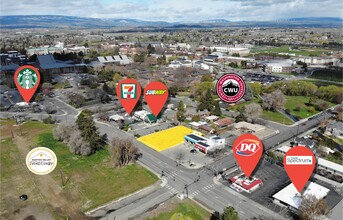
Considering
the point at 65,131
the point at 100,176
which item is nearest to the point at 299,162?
the point at 100,176

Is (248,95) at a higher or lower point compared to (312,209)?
lower

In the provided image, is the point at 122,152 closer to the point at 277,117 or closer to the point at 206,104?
the point at 206,104

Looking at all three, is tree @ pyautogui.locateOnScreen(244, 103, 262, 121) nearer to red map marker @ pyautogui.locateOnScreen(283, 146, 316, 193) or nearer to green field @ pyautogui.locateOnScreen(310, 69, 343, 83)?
red map marker @ pyautogui.locateOnScreen(283, 146, 316, 193)

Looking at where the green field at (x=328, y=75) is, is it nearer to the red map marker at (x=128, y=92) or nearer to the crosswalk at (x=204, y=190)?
the crosswalk at (x=204, y=190)

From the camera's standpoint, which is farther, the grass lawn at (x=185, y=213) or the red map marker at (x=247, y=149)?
the grass lawn at (x=185, y=213)

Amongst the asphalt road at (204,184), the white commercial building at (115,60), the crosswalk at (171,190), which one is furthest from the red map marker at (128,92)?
the white commercial building at (115,60)

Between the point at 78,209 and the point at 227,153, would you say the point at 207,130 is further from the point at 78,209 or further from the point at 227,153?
the point at 78,209

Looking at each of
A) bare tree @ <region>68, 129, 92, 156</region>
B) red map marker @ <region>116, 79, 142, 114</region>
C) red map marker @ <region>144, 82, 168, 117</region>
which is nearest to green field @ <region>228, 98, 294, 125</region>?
red map marker @ <region>144, 82, 168, 117</region>
